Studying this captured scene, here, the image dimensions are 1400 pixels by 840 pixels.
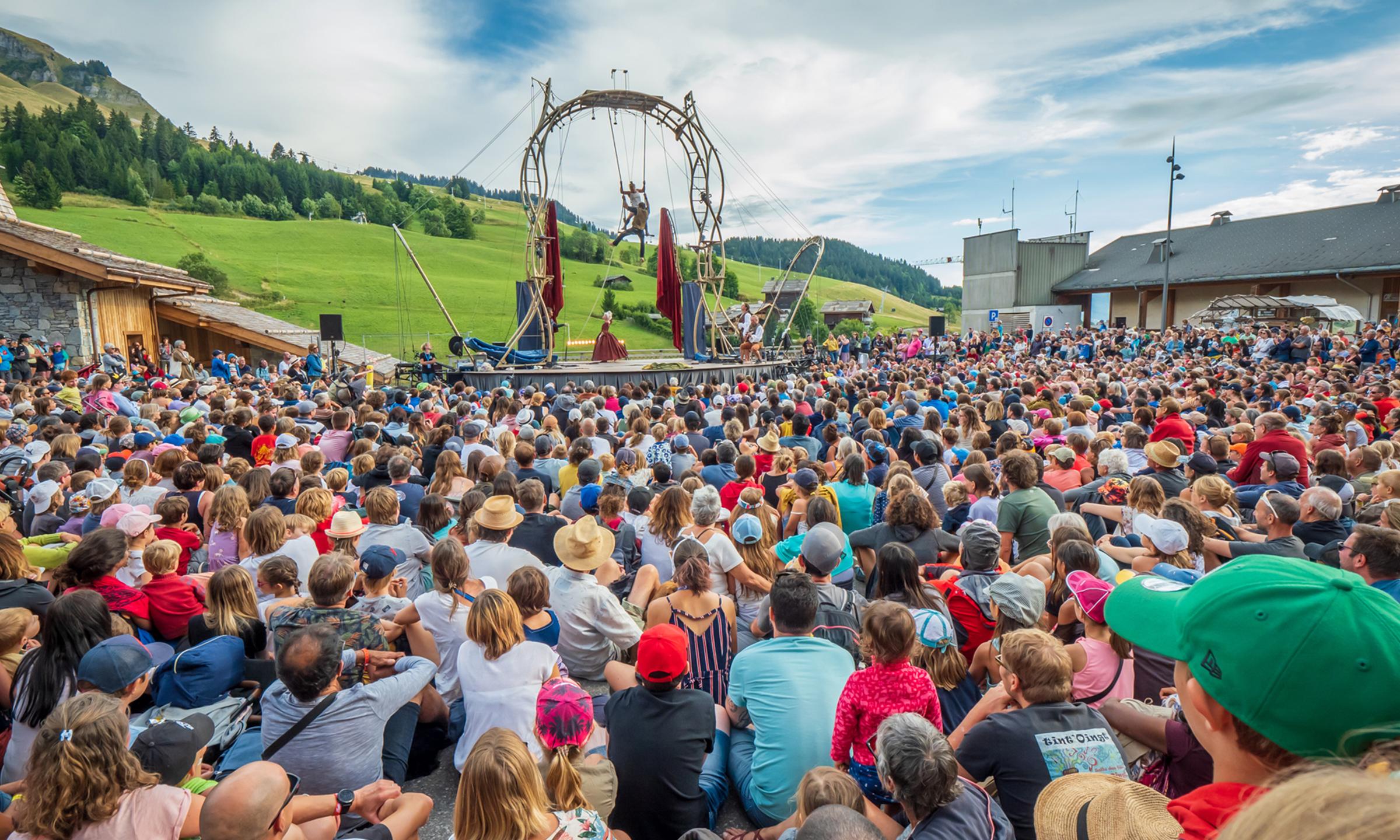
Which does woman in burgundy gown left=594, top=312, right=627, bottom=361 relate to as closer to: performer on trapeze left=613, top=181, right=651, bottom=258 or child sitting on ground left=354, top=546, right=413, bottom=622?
performer on trapeze left=613, top=181, right=651, bottom=258

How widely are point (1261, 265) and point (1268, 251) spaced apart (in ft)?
5.42

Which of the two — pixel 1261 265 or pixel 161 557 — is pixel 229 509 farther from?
pixel 1261 265

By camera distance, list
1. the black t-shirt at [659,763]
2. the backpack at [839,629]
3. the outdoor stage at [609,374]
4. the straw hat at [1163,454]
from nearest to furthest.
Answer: the black t-shirt at [659,763] < the backpack at [839,629] < the straw hat at [1163,454] < the outdoor stage at [609,374]

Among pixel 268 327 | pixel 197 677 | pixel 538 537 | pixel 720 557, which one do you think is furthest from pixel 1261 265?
pixel 268 327

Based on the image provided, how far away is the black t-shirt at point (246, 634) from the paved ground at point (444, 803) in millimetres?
970

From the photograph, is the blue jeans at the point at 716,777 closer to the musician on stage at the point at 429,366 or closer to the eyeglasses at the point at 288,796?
the eyeglasses at the point at 288,796

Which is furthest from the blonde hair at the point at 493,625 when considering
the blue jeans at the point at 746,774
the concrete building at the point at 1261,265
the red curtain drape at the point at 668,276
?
the concrete building at the point at 1261,265

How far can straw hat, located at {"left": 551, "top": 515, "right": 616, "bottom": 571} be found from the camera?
148 inches

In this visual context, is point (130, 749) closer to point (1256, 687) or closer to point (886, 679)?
point (886, 679)

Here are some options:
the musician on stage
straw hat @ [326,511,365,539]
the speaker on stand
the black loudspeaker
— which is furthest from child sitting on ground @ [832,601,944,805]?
the black loudspeaker

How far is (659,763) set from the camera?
251cm

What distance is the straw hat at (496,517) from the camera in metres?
4.11

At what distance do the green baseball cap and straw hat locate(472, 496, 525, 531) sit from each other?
3.60 meters

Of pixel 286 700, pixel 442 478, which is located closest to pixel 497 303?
pixel 442 478
